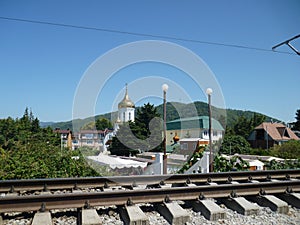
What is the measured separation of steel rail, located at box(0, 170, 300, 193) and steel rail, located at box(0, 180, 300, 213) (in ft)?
4.44

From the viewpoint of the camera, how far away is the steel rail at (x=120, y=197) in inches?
147

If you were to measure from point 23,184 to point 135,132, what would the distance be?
26.9m

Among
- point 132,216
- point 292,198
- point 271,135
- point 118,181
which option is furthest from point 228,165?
point 271,135

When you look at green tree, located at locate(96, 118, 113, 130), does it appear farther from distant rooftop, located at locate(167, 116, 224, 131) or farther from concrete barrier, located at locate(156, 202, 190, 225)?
concrete barrier, located at locate(156, 202, 190, 225)

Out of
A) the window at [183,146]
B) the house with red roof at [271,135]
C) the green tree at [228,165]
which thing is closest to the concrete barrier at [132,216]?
the green tree at [228,165]

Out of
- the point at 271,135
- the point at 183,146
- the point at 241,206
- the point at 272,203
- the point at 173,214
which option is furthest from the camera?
the point at 271,135

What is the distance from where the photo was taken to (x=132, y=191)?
4.19 meters

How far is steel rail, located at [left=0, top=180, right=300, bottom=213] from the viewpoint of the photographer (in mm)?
3725

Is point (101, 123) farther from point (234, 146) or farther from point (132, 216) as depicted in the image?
point (132, 216)

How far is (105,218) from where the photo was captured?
3.91m

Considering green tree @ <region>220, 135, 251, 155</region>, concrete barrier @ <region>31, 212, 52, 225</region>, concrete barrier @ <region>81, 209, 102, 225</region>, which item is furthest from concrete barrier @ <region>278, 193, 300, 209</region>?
green tree @ <region>220, 135, 251, 155</region>

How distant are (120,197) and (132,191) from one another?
21 cm

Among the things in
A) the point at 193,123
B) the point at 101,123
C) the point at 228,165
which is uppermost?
the point at 101,123

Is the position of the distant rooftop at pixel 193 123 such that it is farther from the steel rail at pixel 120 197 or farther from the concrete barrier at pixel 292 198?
the steel rail at pixel 120 197
